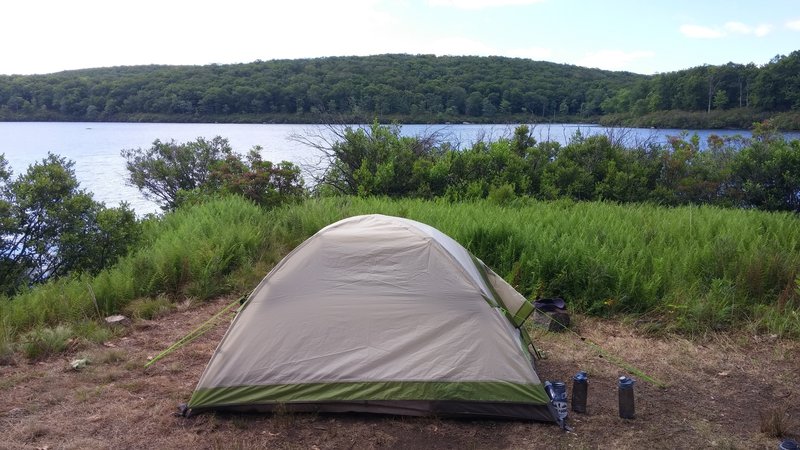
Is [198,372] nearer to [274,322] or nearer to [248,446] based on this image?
[274,322]

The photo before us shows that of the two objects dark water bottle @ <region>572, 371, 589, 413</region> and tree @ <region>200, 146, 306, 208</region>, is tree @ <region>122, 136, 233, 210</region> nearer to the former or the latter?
tree @ <region>200, 146, 306, 208</region>

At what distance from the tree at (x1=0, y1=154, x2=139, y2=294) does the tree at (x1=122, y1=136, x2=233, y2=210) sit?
307 inches

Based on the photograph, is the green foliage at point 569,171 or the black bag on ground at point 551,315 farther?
the green foliage at point 569,171

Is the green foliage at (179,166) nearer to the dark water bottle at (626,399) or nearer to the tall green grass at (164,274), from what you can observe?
the tall green grass at (164,274)

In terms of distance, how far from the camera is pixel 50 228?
298 inches

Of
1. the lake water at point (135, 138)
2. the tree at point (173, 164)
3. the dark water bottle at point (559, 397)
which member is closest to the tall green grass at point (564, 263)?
the lake water at point (135, 138)

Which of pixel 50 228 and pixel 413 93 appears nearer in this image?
pixel 50 228

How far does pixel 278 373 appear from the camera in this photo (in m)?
4.37

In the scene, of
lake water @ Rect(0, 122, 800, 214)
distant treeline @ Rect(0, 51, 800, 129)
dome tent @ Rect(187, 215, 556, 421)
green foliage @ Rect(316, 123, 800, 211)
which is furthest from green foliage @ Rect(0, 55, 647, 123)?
dome tent @ Rect(187, 215, 556, 421)

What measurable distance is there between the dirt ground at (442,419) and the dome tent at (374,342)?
13 centimetres

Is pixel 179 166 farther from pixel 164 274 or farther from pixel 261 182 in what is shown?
pixel 164 274

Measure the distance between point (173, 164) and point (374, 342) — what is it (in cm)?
1293

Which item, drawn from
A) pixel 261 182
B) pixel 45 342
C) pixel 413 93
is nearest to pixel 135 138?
pixel 413 93

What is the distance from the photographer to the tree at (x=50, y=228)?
24.1 ft
